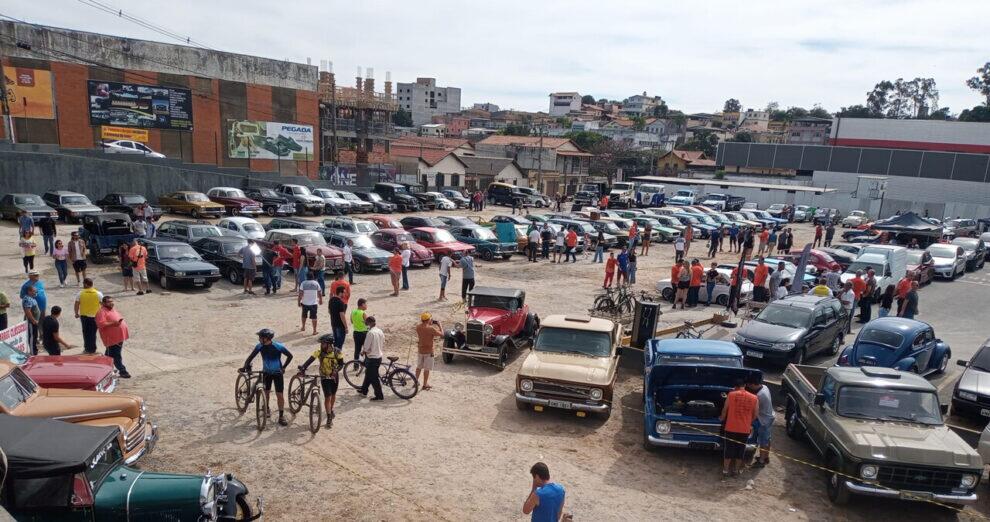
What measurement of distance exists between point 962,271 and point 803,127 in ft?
320

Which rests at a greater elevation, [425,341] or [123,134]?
[123,134]

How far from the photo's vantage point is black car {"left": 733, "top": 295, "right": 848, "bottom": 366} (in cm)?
1342

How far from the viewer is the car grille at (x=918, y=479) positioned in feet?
26.1

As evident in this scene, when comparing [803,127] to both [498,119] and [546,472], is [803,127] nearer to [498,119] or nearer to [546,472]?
[498,119]

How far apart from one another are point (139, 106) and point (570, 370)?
41.6 m

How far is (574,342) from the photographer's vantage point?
11766 millimetres

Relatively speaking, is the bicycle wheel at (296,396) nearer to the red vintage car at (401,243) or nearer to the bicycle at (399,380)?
the bicycle at (399,380)

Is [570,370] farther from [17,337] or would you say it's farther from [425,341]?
[17,337]

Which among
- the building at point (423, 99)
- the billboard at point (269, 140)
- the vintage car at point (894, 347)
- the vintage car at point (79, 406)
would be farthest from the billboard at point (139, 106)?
the building at point (423, 99)

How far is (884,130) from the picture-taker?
75.5 meters

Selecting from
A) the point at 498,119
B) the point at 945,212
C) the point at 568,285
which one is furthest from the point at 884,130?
the point at 498,119

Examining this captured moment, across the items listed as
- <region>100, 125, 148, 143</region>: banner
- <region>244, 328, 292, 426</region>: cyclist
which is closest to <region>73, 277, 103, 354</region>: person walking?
<region>244, 328, 292, 426</region>: cyclist

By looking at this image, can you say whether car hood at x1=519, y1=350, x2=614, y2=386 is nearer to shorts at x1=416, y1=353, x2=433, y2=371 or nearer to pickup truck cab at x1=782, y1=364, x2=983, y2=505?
shorts at x1=416, y1=353, x2=433, y2=371

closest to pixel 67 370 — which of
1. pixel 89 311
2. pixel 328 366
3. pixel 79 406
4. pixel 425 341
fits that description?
pixel 79 406
